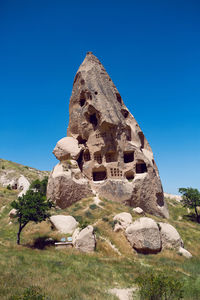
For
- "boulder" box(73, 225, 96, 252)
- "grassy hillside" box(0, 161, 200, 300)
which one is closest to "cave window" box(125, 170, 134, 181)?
"grassy hillside" box(0, 161, 200, 300)

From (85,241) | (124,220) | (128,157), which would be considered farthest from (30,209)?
(128,157)

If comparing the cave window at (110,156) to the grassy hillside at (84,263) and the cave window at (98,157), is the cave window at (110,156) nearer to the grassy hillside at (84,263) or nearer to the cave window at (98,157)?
the cave window at (98,157)

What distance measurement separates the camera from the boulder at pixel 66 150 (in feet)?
103

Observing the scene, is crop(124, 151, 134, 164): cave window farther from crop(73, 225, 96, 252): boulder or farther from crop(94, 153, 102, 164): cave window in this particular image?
crop(73, 225, 96, 252): boulder

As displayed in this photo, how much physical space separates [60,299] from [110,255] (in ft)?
31.1

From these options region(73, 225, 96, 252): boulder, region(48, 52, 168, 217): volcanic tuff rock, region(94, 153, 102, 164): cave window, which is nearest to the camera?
region(73, 225, 96, 252): boulder

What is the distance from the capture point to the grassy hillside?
9.92m

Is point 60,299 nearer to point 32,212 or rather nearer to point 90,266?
point 90,266

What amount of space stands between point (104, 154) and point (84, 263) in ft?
59.6

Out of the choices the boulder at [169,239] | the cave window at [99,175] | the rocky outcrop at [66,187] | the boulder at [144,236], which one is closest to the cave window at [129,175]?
the cave window at [99,175]

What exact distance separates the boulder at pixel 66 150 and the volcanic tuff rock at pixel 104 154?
152mm

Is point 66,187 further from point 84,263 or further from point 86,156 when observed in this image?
point 84,263

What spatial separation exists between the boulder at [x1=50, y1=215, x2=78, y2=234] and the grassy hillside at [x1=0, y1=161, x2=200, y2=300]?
26.3 inches

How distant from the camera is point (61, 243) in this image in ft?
59.4
